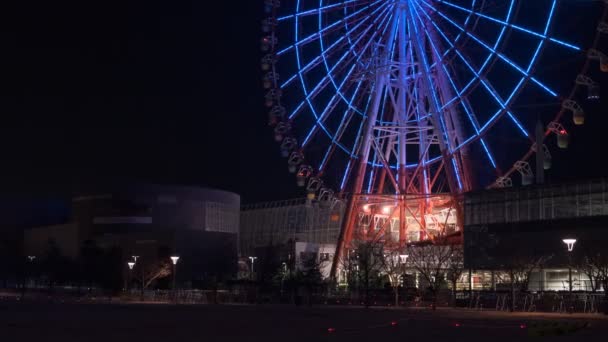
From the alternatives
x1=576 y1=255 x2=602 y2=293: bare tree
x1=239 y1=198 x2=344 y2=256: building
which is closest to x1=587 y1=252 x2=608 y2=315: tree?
x1=576 y1=255 x2=602 y2=293: bare tree

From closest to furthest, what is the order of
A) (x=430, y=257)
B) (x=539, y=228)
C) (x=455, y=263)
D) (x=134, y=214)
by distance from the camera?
(x=539, y=228) < (x=455, y=263) < (x=430, y=257) < (x=134, y=214)

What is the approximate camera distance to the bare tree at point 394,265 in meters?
70.8

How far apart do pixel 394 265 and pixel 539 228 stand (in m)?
13.7

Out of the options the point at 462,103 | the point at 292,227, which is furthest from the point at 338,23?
the point at 292,227

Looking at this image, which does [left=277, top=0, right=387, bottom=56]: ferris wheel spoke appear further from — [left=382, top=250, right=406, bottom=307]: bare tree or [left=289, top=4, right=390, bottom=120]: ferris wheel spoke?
[left=382, top=250, right=406, bottom=307]: bare tree

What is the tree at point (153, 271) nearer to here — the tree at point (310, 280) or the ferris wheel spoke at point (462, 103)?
the tree at point (310, 280)

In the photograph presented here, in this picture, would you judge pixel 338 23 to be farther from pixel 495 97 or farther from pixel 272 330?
pixel 272 330

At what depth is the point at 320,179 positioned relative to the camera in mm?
67500

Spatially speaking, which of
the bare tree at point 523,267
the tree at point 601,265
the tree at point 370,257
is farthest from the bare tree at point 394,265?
the tree at point 601,265

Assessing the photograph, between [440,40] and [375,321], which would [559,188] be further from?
[375,321]

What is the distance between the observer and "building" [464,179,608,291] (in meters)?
61.2

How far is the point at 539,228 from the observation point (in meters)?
64.6

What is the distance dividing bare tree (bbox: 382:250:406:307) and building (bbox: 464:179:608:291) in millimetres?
5731

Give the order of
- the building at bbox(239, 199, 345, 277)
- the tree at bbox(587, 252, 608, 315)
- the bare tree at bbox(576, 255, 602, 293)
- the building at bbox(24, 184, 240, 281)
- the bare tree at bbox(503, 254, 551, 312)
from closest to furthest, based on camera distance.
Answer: the tree at bbox(587, 252, 608, 315)
the bare tree at bbox(576, 255, 602, 293)
the bare tree at bbox(503, 254, 551, 312)
the building at bbox(239, 199, 345, 277)
the building at bbox(24, 184, 240, 281)
